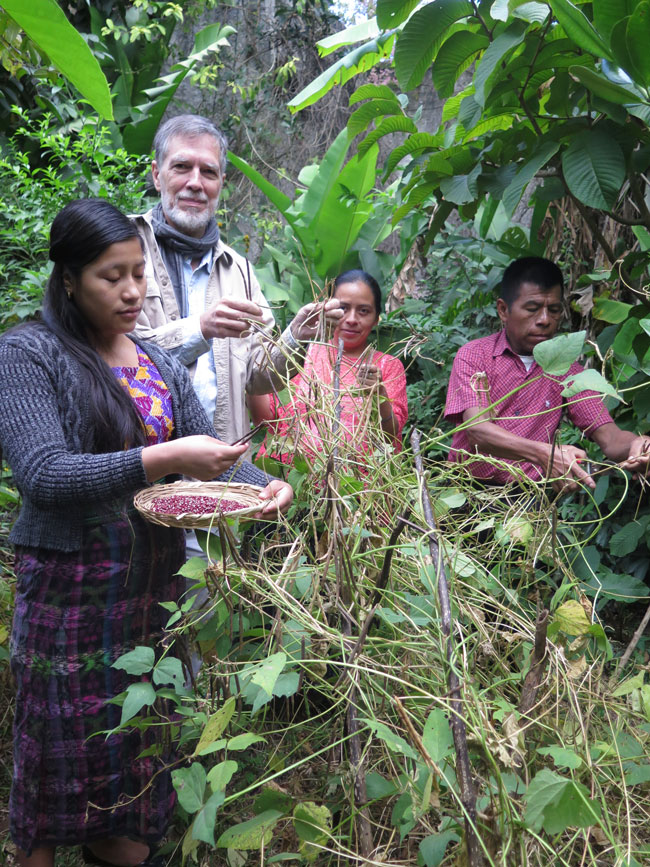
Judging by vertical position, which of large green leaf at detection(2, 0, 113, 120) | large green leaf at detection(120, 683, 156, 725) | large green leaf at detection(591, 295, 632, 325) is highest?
large green leaf at detection(2, 0, 113, 120)

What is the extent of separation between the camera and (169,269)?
235 cm

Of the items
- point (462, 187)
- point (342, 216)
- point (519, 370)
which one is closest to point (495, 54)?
point (462, 187)

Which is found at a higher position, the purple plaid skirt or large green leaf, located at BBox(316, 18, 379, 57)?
large green leaf, located at BBox(316, 18, 379, 57)

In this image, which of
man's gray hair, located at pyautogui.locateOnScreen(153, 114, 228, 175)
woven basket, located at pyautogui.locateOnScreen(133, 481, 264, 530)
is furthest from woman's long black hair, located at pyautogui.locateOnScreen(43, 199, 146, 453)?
man's gray hair, located at pyautogui.locateOnScreen(153, 114, 228, 175)

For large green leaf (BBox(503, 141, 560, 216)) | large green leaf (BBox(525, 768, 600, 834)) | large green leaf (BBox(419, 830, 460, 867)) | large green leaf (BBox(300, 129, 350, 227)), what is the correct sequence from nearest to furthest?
large green leaf (BBox(525, 768, 600, 834))
large green leaf (BBox(419, 830, 460, 867))
large green leaf (BBox(503, 141, 560, 216))
large green leaf (BBox(300, 129, 350, 227))

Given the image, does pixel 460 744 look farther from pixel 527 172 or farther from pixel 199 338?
pixel 527 172

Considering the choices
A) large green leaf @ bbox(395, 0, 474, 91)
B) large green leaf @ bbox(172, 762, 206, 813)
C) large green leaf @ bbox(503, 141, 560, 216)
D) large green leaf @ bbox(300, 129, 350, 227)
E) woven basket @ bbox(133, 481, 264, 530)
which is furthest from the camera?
large green leaf @ bbox(300, 129, 350, 227)

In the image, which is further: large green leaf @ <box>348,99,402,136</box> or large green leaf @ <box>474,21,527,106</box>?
large green leaf @ <box>348,99,402,136</box>

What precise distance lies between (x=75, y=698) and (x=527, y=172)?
5.32 ft

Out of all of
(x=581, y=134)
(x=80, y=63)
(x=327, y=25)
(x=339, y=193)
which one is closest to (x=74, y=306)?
(x=80, y=63)

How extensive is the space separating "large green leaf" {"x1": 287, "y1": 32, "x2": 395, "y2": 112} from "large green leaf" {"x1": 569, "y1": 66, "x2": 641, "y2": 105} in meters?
0.90

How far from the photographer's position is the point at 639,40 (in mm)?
1696

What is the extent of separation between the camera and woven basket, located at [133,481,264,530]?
54.5 inches

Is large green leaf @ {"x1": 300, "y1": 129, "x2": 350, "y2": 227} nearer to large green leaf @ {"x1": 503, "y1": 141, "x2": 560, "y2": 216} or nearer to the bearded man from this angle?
the bearded man
